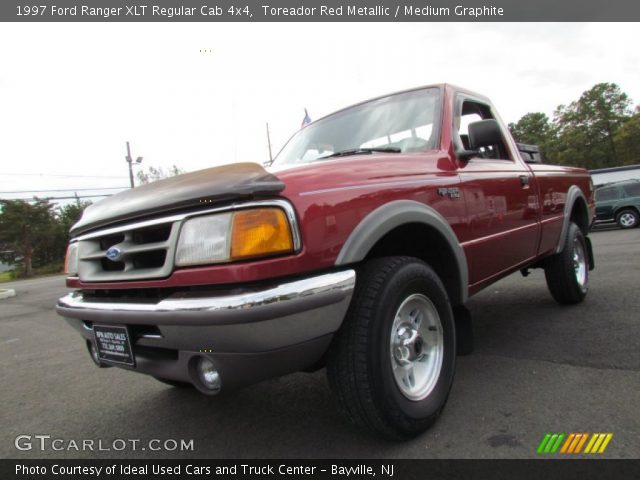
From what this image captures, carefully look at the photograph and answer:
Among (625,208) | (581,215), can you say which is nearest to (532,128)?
(625,208)

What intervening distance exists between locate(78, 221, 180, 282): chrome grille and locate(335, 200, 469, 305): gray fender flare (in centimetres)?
71

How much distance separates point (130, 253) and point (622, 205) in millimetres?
16820

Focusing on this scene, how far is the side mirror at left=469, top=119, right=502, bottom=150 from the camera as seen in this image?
271 centimetres

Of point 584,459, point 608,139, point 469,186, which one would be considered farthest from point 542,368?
point 608,139

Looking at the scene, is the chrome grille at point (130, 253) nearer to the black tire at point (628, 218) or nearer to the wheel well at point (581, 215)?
the wheel well at point (581, 215)

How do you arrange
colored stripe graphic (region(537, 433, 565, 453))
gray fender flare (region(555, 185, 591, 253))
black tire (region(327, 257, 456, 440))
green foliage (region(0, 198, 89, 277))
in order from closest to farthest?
black tire (region(327, 257, 456, 440)) → colored stripe graphic (region(537, 433, 565, 453)) → gray fender flare (region(555, 185, 591, 253)) → green foliage (region(0, 198, 89, 277))

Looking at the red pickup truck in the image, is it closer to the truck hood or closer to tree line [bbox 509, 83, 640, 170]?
the truck hood

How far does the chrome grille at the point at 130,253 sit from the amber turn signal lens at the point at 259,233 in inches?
11.0

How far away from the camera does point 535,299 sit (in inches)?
195

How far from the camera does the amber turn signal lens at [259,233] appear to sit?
5.35 feet

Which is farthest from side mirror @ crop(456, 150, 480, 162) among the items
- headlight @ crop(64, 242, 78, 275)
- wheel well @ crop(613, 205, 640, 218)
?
wheel well @ crop(613, 205, 640, 218)

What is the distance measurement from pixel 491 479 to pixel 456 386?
3.09ft

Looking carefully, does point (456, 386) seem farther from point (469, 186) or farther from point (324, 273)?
point (324, 273)

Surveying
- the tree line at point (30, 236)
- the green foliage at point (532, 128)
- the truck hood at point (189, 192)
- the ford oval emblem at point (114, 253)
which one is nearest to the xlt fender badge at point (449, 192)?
the truck hood at point (189, 192)
